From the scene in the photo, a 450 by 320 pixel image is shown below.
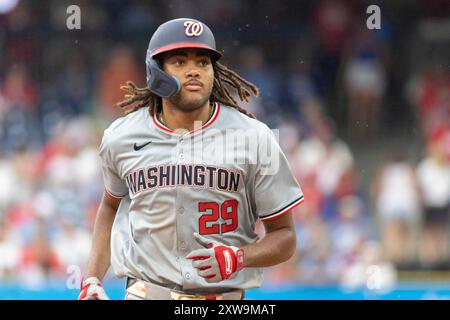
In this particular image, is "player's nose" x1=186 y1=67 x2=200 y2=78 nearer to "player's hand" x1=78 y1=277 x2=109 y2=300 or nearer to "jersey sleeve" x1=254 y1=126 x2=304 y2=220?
"jersey sleeve" x1=254 y1=126 x2=304 y2=220

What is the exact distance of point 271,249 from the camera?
13.9ft

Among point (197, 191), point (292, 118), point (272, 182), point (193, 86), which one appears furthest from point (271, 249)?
point (292, 118)

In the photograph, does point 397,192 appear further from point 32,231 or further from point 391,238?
point 32,231

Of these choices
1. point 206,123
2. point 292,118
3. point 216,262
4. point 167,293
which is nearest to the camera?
point 216,262

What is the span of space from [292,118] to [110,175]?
7.09 meters

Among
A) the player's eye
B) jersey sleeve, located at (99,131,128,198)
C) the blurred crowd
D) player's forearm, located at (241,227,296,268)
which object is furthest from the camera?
the blurred crowd

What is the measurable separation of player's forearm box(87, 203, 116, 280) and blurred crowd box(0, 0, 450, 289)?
5656 millimetres

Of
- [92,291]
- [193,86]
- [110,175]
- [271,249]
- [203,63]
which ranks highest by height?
[203,63]

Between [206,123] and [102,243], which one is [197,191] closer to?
[206,123]

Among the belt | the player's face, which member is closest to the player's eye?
the player's face

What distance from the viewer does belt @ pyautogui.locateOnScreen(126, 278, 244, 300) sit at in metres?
4.22

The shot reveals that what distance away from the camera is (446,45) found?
1220cm

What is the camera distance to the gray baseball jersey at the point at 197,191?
13.9 ft

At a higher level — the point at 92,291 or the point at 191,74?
the point at 191,74
